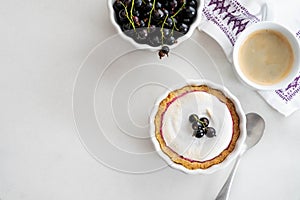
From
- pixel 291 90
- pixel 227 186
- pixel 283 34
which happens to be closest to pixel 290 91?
pixel 291 90

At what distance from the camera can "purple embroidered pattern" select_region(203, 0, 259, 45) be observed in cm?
105

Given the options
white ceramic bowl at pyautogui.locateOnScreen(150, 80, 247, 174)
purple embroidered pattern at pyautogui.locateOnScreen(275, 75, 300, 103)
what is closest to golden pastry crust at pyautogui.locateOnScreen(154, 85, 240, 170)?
white ceramic bowl at pyautogui.locateOnScreen(150, 80, 247, 174)

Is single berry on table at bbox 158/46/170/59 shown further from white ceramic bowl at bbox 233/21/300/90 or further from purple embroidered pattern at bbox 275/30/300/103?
purple embroidered pattern at bbox 275/30/300/103

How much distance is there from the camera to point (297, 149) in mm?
1069

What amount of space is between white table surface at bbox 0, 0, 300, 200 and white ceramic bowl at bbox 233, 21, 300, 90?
0.05 m

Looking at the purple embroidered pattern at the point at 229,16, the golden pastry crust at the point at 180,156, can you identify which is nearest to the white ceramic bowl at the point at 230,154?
the golden pastry crust at the point at 180,156

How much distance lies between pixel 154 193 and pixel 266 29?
39 cm

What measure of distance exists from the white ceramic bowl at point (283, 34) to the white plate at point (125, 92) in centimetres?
6

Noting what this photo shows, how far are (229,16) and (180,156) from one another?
29 centimetres

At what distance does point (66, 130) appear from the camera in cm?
107

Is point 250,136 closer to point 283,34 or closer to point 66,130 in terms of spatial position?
point 283,34

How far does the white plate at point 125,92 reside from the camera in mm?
1048

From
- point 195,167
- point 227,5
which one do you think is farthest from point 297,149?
point 227,5

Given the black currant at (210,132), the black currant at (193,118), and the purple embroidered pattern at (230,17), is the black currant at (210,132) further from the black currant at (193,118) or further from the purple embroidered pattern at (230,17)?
the purple embroidered pattern at (230,17)
